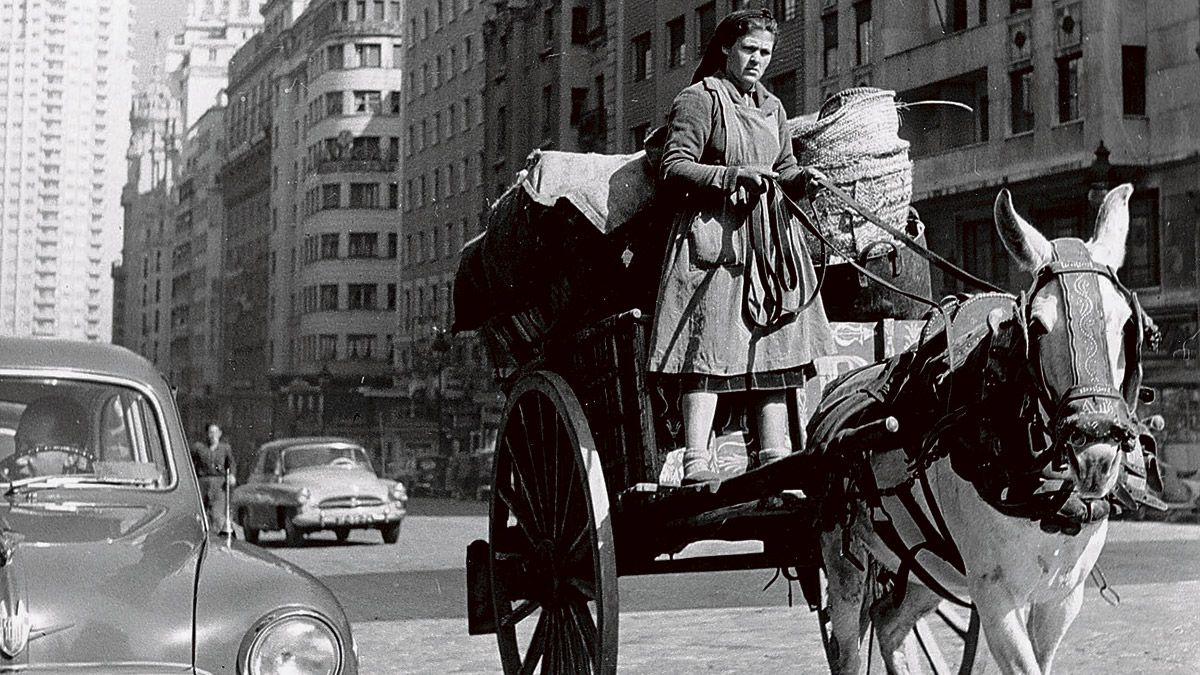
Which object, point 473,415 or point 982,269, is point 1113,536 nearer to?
point 982,269

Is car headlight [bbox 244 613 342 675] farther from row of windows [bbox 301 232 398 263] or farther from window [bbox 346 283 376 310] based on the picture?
window [bbox 346 283 376 310]

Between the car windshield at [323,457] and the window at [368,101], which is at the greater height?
the window at [368,101]

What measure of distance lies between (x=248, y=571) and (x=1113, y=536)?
63.9ft

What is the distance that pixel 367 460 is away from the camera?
25938mm

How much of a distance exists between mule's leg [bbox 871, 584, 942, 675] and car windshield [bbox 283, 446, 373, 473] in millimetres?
19584

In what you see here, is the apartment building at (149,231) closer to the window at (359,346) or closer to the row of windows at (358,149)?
the row of windows at (358,149)

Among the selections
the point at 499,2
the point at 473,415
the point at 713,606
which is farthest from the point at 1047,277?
the point at 473,415

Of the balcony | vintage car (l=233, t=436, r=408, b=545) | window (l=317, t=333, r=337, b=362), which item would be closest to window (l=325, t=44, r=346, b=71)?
the balcony

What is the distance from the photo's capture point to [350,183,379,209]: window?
3500 cm

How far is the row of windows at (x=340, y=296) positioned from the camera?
44.8 metres

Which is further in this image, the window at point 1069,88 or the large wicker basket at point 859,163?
the window at point 1069,88

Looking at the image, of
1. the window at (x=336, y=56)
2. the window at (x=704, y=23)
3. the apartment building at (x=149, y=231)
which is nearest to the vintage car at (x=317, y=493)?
the apartment building at (x=149, y=231)

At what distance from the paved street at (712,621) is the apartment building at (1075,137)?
5.77 metres

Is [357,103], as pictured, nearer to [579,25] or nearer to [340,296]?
[579,25]
